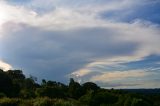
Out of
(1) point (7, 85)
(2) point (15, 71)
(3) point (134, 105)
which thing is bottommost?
(3) point (134, 105)

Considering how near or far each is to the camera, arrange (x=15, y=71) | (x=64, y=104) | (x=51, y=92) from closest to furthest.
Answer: (x=64, y=104), (x=51, y=92), (x=15, y=71)

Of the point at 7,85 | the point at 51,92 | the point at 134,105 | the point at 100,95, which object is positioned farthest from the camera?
the point at 7,85

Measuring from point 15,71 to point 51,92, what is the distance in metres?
63.3

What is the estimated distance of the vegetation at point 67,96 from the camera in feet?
138

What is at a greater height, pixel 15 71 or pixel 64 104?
pixel 15 71

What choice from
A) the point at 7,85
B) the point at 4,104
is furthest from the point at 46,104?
the point at 7,85

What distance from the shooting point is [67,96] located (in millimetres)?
69812

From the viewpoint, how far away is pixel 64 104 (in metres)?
37.8

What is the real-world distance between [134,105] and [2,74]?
50.3 metres

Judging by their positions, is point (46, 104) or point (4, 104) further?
point (4, 104)

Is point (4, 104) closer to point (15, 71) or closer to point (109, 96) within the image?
point (109, 96)

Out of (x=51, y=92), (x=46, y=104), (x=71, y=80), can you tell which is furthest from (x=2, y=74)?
(x=46, y=104)

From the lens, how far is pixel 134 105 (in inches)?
1641

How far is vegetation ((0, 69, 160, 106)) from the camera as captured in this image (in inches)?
1656
